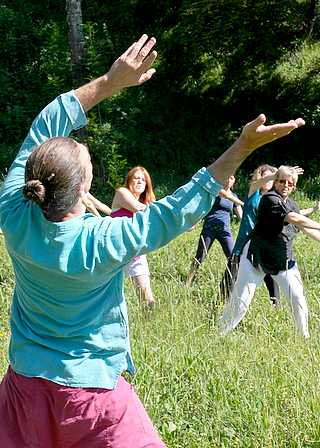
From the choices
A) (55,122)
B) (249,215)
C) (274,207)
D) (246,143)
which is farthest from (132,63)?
(249,215)

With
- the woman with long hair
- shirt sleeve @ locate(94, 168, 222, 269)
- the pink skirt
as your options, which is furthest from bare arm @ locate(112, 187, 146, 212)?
shirt sleeve @ locate(94, 168, 222, 269)

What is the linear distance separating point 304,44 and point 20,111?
698cm

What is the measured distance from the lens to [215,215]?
8.47m

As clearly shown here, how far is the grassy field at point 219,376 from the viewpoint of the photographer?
3.61 meters

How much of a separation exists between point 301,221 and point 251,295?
769 mm

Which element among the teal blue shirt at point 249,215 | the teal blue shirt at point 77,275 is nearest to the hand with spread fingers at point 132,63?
the teal blue shirt at point 77,275

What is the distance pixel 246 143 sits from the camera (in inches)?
89.1

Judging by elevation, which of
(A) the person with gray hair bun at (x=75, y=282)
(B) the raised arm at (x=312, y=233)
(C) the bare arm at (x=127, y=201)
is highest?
(A) the person with gray hair bun at (x=75, y=282)

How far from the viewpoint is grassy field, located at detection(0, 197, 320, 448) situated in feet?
11.8

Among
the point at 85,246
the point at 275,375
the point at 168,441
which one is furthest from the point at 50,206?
the point at 275,375

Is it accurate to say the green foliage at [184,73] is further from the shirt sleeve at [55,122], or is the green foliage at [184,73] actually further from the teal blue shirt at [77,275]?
the teal blue shirt at [77,275]

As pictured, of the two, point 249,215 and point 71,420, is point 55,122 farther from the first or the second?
point 249,215

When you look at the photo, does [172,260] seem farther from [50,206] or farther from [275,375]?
[50,206]

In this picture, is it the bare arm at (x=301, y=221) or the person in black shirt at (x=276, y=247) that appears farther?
the person in black shirt at (x=276, y=247)
